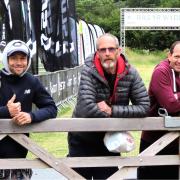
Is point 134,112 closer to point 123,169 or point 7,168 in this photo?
point 123,169

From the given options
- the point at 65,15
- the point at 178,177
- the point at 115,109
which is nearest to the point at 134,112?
the point at 115,109

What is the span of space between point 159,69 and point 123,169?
91 centimetres

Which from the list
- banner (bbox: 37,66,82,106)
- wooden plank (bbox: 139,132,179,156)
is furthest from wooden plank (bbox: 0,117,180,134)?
banner (bbox: 37,66,82,106)

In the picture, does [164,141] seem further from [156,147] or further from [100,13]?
[100,13]

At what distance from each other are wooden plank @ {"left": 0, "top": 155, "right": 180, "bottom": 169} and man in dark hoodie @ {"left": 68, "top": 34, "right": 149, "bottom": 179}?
0.76 feet

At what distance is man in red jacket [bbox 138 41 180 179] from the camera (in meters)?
4.40

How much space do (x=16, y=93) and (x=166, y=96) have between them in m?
1.24

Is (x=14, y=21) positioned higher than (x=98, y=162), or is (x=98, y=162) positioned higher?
(x=14, y=21)

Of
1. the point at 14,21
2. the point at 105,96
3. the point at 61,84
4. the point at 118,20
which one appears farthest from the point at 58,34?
the point at 118,20

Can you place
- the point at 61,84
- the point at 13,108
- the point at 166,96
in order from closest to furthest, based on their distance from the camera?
the point at 13,108, the point at 166,96, the point at 61,84

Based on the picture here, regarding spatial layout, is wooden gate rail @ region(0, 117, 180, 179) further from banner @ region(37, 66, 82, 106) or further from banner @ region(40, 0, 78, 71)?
banner @ region(40, 0, 78, 71)

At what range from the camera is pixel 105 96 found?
4.25 meters

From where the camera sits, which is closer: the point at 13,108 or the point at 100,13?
the point at 13,108

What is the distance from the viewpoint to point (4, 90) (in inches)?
166
